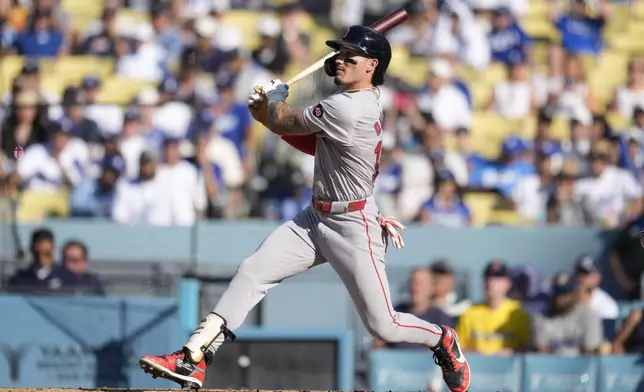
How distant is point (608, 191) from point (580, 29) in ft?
7.75

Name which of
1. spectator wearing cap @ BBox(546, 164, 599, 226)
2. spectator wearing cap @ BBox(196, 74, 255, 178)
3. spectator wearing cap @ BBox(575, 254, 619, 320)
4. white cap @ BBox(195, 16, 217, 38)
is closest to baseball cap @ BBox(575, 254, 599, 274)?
spectator wearing cap @ BBox(575, 254, 619, 320)

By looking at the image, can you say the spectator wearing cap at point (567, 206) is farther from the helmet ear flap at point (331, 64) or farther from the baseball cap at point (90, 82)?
the helmet ear flap at point (331, 64)

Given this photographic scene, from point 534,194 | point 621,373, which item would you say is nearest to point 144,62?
point 534,194

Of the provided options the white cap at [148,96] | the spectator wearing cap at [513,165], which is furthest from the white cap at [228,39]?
the spectator wearing cap at [513,165]

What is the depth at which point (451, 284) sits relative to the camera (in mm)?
8961

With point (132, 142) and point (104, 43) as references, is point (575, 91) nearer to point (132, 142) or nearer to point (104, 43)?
point (132, 142)

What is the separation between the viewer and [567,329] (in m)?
8.44

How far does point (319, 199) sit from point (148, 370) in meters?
1.11

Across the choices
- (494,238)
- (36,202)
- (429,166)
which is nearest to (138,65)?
(36,202)

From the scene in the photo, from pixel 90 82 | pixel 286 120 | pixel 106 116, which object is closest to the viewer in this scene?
pixel 286 120

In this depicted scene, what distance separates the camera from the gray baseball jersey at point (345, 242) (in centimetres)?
532

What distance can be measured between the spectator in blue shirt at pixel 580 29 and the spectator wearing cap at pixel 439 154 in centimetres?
199

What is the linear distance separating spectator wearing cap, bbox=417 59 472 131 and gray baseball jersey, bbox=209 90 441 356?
222 inches

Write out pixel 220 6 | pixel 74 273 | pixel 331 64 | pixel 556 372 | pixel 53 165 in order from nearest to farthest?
pixel 331 64, pixel 556 372, pixel 74 273, pixel 53 165, pixel 220 6
